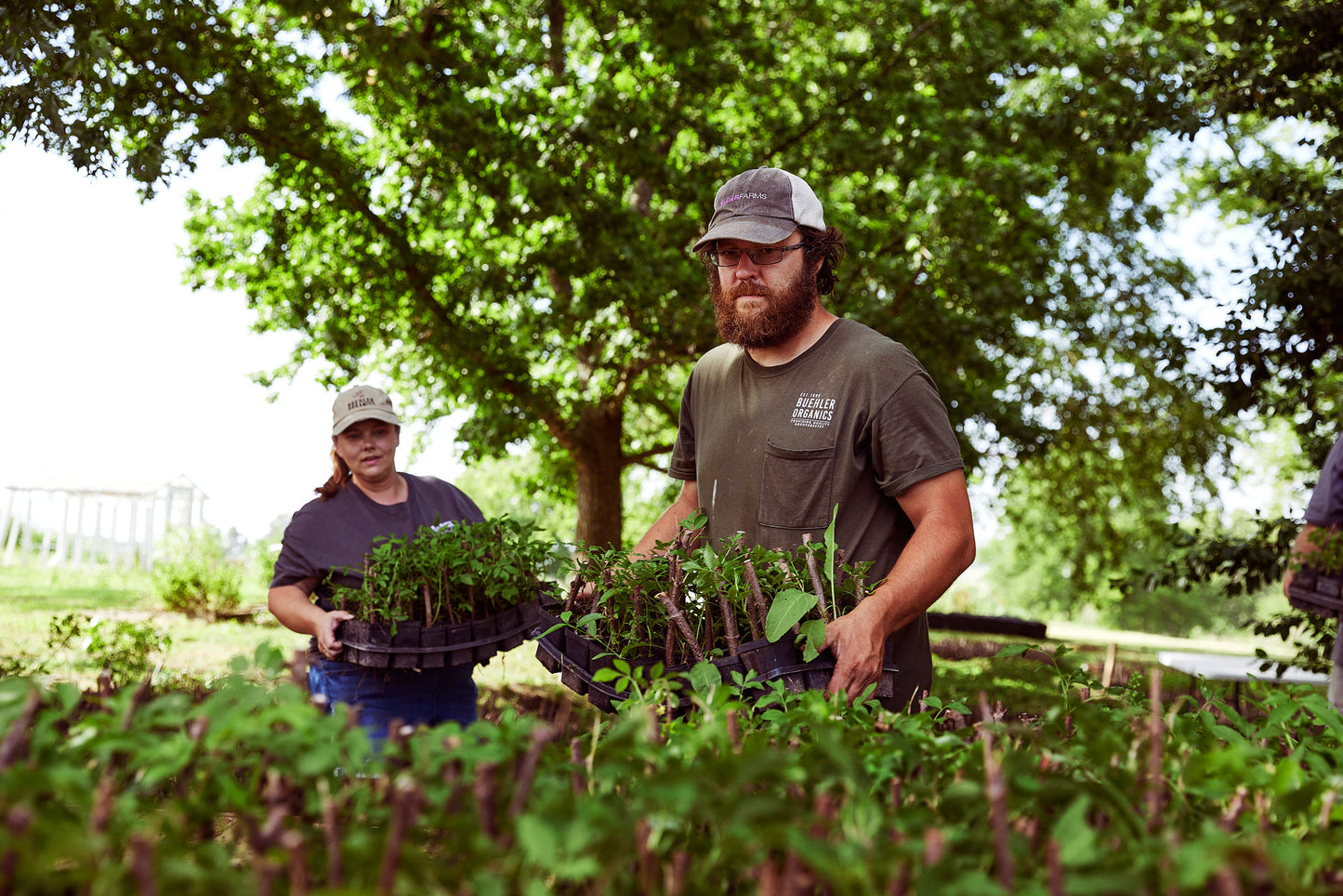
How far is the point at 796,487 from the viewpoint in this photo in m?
2.82

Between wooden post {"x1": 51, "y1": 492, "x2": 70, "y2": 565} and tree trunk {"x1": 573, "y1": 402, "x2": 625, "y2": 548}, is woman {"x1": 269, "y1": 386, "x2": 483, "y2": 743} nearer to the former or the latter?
tree trunk {"x1": 573, "y1": 402, "x2": 625, "y2": 548}

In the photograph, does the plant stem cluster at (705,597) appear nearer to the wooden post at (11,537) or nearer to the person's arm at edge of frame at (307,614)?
the person's arm at edge of frame at (307,614)

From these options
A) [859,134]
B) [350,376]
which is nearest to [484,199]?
[350,376]

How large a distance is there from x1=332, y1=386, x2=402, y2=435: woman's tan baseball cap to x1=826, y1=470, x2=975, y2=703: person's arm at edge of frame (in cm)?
285

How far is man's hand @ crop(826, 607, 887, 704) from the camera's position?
188 centimetres

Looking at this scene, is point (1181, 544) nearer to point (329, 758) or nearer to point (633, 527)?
point (329, 758)

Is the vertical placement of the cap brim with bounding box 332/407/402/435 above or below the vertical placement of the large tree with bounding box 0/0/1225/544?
below

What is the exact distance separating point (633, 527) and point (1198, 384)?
12.9 meters

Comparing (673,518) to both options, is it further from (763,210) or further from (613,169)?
(613,169)

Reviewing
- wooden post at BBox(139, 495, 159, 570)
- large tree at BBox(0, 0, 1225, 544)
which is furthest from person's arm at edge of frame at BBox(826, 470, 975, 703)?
wooden post at BBox(139, 495, 159, 570)

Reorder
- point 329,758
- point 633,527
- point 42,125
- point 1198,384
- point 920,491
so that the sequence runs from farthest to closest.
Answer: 1. point 633,527
2. point 1198,384
3. point 42,125
4. point 920,491
5. point 329,758

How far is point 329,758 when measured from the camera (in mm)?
946

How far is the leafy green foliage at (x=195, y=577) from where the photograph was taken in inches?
615

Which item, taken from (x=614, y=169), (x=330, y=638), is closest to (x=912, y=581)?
(x=330, y=638)
